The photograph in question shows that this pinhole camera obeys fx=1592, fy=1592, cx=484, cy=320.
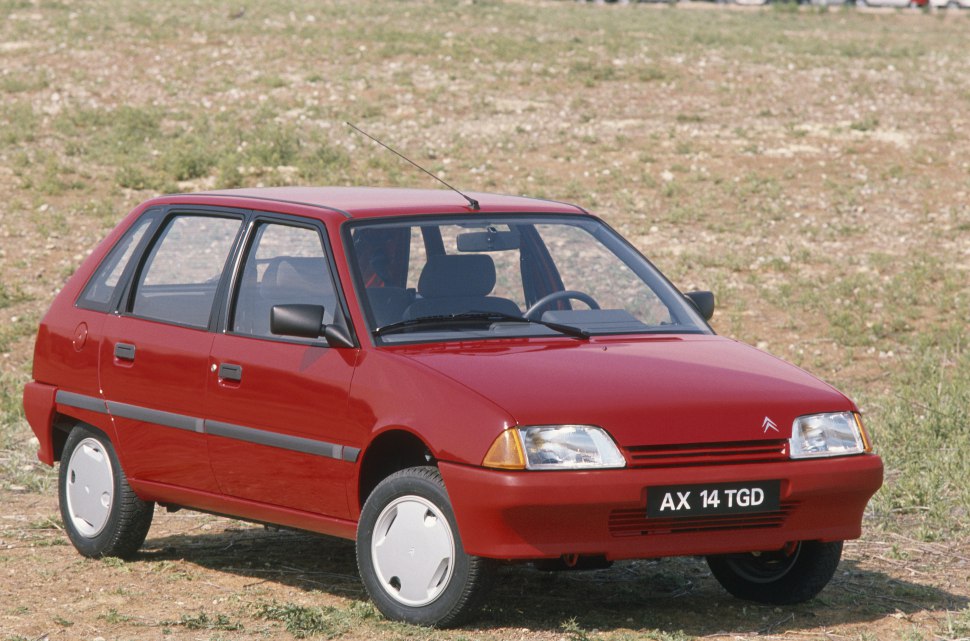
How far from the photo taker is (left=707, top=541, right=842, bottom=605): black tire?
6.11 meters

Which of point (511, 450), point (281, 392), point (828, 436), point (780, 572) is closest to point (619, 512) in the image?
point (511, 450)

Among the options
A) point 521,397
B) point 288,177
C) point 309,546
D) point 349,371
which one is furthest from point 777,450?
point 288,177

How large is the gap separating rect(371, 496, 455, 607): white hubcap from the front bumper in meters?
0.21

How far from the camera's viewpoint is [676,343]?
20.5 feet

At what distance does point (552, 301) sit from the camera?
644 centimetres

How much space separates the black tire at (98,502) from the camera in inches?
280

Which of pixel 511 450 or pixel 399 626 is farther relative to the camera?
pixel 399 626

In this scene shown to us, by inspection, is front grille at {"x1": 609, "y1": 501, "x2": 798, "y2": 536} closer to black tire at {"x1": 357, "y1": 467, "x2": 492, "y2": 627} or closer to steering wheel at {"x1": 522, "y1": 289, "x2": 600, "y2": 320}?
black tire at {"x1": 357, "y1": 467, "x2": 492, "y2": 627}

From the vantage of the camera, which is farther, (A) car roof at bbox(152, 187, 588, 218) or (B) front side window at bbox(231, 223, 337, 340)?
(A) car roof at bbox(152, 187, 588, 218)

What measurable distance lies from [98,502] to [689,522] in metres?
3.06

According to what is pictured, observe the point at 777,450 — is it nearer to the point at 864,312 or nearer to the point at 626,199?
the point at 864,312

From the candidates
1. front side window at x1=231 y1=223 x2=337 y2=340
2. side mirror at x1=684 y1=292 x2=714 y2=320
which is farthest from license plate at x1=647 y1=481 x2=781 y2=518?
front side window at x1=231 y1=223 x2=337 y2=340

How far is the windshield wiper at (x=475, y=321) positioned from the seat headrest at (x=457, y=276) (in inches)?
5.0

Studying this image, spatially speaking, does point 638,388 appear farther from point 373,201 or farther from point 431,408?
point 373,201
